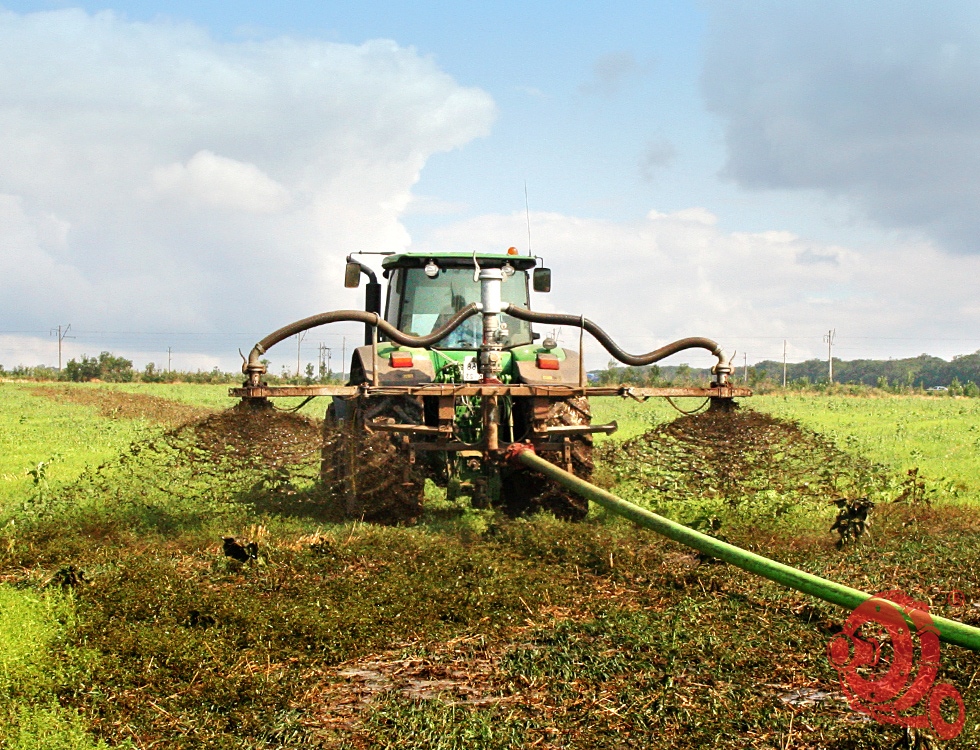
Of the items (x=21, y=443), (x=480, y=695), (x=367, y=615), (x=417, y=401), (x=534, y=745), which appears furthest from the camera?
(x=21, y=443)

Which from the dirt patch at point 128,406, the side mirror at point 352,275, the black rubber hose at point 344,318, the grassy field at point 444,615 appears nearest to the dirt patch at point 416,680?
the grassy field at point 444,615

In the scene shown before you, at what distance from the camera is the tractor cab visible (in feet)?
29.3

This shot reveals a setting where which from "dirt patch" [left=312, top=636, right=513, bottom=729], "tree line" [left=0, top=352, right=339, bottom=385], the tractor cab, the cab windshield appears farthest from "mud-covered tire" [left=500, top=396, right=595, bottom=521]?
"tree line" [left=0, top=352, right=339, bottom=385]

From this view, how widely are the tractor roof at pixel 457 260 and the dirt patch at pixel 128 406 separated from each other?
1060 cm

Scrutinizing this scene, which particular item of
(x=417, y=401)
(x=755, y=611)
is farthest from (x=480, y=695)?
(x=417, y=401)

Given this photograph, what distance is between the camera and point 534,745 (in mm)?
3746

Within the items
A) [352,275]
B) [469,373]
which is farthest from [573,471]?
[352,275]

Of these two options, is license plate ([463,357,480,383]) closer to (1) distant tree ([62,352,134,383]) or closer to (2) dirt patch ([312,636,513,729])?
(2) dirt patch ([312,636,513,729])

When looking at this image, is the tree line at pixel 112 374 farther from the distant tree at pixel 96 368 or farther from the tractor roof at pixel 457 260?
the tractor roof at pixel 457 260

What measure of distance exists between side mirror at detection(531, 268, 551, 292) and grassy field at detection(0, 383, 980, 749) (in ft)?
6.77

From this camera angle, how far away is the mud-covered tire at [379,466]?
7816 millimetres

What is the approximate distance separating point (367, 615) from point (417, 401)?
9.53 feet

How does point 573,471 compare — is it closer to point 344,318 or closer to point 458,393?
point 458,393

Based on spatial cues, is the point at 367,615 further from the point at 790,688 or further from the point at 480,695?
the point at 790,688
